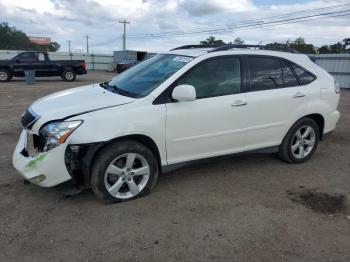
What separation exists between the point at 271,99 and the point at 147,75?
5.58ft

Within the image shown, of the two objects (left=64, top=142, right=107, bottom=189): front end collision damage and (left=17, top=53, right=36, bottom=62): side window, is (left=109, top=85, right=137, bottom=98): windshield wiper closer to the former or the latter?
(left=64, top=142, right=107, bottom=189): front end collision damage

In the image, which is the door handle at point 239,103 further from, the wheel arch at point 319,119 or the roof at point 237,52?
the wheel arch at point 319,119

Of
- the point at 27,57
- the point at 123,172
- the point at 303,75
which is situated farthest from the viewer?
the point at 27,57

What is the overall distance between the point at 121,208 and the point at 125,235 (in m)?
0.55

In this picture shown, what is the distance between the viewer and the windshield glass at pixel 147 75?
438cm

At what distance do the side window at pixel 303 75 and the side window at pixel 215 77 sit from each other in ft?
3.53

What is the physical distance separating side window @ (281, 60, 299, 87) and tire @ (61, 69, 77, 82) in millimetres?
18833

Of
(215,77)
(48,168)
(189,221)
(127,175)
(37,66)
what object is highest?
(37,66)

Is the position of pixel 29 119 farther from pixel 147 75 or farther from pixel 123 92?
pixel 147 75

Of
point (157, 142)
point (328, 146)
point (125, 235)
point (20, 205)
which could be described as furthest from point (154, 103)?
point (328, 146)

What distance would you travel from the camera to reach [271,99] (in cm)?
494

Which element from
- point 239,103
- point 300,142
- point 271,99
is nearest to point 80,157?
point 239,103

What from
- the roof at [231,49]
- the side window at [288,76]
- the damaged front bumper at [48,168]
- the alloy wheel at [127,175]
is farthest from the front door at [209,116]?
the damaged front bumper at [48,168]

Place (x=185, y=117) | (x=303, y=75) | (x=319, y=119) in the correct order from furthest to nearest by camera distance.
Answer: (x=319, y=119), (x=303, y=75), (x=185, y=117)
